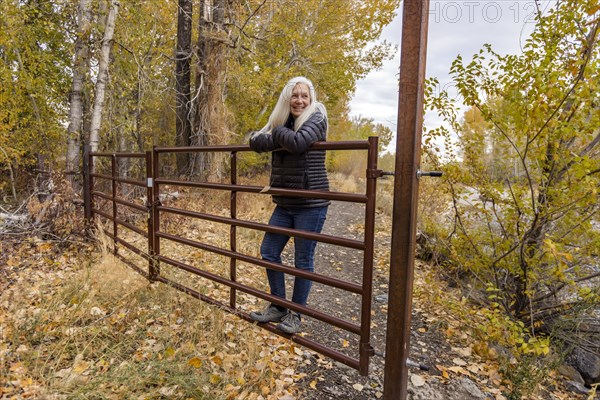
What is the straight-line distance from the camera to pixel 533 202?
3.45 m

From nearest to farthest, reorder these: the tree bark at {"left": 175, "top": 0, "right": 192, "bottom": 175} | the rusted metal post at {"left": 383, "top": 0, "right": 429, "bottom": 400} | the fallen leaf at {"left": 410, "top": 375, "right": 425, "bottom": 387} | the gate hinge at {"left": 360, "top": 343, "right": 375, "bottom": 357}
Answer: the rusted metal post at {"left": 383, "top": 0, "right": 429, "bottom": 400}
the gate hinge at {"left": 360, "top": 343, "right": 375, "bottom": 357}
the fallen leaf at {"left": 410, "top": 375, "right": 425, "bottom": 387}
the tree bark at {"left": 175, "top": 0, "right": 192, "bottom": 175}

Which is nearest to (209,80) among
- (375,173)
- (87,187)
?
(87,187)

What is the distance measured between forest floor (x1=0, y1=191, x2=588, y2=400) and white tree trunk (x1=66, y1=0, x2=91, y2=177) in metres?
3.98

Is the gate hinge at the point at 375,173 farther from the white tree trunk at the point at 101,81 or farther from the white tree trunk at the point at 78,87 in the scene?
the white tree trunk at the point at 78,87

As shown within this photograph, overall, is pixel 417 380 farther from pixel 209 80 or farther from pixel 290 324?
pixel 209 80

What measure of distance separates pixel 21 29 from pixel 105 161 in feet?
13.0

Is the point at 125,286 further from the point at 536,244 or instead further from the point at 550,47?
the point at 550,47

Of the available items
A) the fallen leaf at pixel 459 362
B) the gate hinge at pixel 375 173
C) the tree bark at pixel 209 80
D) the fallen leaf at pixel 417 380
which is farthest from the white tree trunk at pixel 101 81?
the fallen leaf at pixel 459 362

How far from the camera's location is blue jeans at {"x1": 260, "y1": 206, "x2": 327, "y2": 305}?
2.77 metres

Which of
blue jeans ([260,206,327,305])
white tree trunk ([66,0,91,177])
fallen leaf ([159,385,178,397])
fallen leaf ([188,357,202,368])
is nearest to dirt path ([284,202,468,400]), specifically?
blue jeans ([260,206,327,305])

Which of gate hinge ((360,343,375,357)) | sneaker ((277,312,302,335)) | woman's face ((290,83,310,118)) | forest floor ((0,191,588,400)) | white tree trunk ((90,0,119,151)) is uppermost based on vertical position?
white tree trunk ((90,0,119,151))

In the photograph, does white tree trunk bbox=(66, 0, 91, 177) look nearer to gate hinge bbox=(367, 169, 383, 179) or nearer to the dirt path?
the dirt path

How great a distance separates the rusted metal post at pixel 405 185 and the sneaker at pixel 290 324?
32.7 inches

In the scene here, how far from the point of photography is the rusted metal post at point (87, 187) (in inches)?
214
